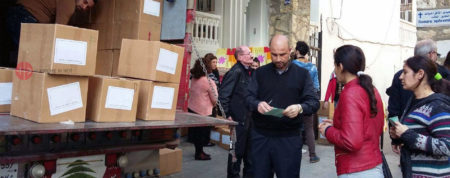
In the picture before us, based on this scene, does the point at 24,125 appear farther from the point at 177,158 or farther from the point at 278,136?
the point at 177,158

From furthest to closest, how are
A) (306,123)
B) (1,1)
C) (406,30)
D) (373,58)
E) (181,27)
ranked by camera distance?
(406,30)
(373,58)
(306,123)
(1,1)
(181,27)

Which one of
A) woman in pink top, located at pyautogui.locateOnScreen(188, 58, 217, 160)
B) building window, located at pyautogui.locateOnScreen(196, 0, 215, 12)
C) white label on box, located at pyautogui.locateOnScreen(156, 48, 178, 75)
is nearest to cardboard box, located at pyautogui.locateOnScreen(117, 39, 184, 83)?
white label on box, located at pyautogui.locateOnScreen(156, 48, 178, 75)

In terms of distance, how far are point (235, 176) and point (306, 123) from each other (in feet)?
Answer: 6.13

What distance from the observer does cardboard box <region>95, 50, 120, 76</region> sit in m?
4.41

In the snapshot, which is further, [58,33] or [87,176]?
[87,176]

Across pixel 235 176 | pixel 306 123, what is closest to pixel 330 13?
pixel 306 123

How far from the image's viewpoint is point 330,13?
12.9 m

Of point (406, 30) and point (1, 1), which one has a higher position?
point (406, 30)

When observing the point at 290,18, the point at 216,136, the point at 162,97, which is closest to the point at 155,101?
the point at 162,97

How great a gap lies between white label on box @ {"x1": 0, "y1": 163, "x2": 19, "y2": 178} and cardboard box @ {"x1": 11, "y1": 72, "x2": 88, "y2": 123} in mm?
330

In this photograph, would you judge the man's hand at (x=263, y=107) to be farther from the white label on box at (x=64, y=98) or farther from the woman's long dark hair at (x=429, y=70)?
the white label on box at (x=64, y=98)

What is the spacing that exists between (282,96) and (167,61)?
1038mm

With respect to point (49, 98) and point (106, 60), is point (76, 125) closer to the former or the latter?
point (49, 98)

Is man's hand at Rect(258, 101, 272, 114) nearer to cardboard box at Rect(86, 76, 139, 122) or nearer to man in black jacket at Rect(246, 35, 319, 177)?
man in black jacket at Rect(246, 35, 319, 177)
